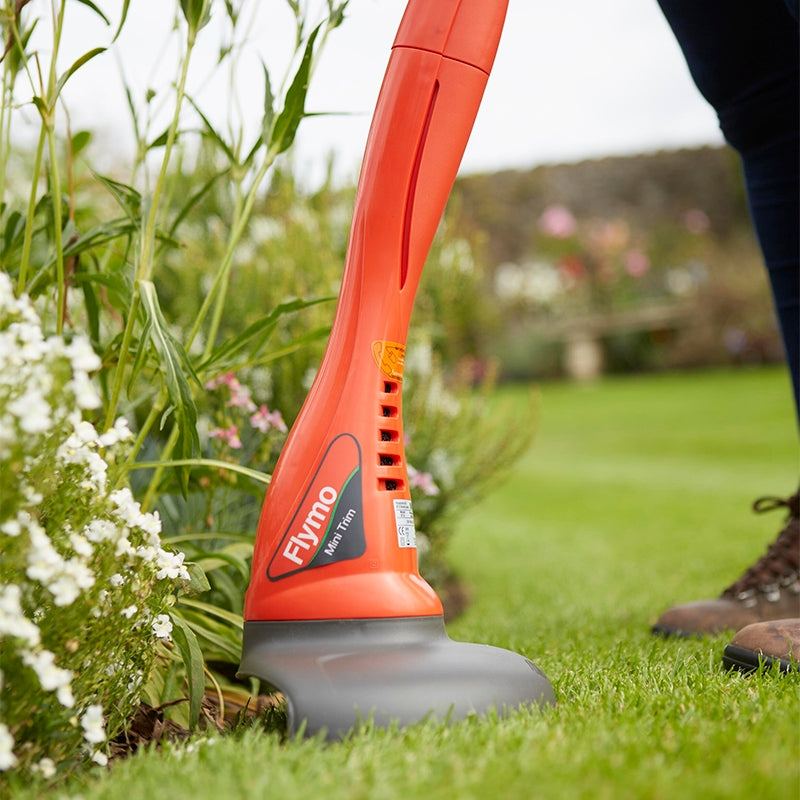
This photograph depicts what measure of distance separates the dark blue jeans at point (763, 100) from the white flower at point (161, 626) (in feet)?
3.72

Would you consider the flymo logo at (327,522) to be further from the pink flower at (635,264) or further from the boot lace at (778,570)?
the pink flower at (635,264)

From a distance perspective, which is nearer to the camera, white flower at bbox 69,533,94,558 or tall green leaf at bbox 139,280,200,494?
white flower at bbox 69,533,94,558

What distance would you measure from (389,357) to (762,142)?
Result: 3.03 feet

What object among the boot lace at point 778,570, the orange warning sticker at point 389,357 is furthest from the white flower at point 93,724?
the boot lace at point 778,570

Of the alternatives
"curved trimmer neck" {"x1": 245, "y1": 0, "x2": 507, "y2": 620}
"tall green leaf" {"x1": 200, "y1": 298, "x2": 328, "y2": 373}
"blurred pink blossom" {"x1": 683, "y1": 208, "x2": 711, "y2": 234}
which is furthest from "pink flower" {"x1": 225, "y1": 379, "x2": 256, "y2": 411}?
"blurred pink blossom" {"x1": 683, "y1": 208, "x2": 711, "y2": 234}

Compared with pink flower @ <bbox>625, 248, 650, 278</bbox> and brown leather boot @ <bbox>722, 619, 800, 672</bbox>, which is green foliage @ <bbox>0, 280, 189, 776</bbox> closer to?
brown leather boot @ <bbox>722, 619, 800, 672</bbox>

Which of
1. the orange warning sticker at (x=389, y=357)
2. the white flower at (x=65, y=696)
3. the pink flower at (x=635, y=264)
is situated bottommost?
the white flower at (x=65, y=696)

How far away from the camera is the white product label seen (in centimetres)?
101

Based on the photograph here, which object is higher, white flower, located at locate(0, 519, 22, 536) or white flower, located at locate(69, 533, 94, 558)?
white flower, located at locate(0, 519, 22, 536)

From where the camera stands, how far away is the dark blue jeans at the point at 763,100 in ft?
4.81

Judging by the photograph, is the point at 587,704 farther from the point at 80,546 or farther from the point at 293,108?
the point at 293,108

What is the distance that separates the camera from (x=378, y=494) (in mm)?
1007

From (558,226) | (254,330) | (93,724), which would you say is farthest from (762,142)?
(558,226)

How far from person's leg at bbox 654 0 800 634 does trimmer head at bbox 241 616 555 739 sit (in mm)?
687
